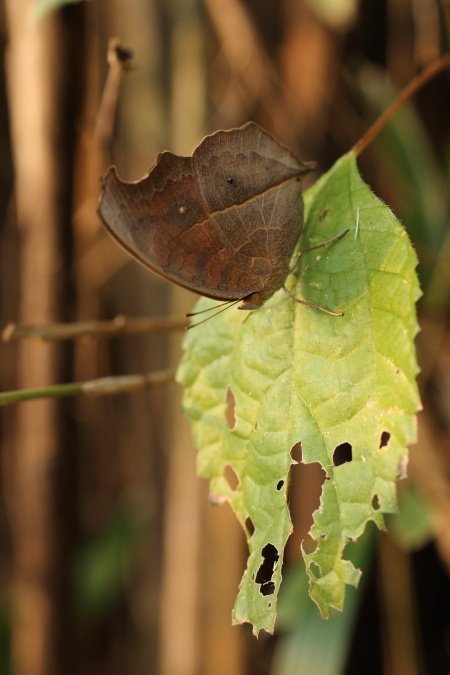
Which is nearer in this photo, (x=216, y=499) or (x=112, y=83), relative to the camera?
(x=216, y=499)

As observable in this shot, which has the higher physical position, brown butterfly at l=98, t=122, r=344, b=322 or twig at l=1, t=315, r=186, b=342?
brown butterfly at l=98, t=122, r=344, b=322

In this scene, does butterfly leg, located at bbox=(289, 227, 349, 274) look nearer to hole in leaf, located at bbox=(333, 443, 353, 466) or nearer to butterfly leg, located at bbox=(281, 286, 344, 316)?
butterfly leg, located at bbox=(281, 286, 344, 316)

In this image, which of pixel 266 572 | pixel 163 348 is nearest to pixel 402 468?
pixel 266 572

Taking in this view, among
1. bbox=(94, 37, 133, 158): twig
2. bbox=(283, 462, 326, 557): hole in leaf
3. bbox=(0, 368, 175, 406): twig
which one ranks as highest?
bbox=(94, 37, 133, 158): twig

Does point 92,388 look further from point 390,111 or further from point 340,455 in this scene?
point 390,111

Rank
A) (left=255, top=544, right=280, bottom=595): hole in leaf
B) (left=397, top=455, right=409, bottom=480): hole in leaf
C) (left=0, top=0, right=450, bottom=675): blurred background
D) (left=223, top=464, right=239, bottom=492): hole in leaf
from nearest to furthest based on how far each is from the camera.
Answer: (left=397, top=455, right=409, bottom=480): hole in leaf → (left=255, top=544, right=280, bottom=595): hole in leaf → (left=223, top=464, right=239, bottom=492): hole in leaf → (left=0, top=0, right=450, bottom=675): blurred background

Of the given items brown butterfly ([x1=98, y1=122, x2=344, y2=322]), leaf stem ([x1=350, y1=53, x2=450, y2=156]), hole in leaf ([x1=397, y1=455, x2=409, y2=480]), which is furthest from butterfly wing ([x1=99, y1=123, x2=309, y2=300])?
hole in leaf ([x1=397, y1=455, x2=409, y2=480])
